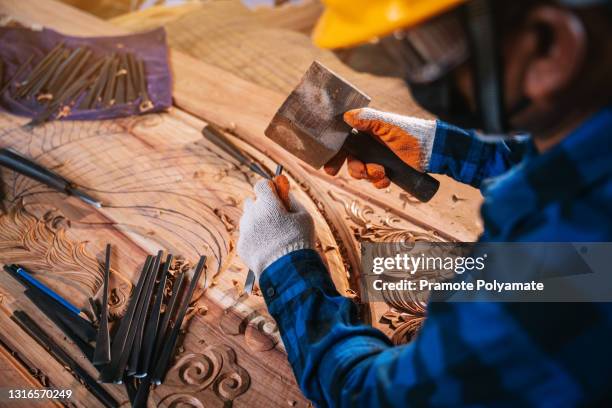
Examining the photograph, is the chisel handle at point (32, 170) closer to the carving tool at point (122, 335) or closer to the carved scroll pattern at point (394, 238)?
the carving tool at point (122, 335)

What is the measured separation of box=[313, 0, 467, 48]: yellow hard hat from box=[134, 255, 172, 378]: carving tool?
0.98 m

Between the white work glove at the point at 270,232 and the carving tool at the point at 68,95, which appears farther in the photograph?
the carving tool at the point at 68,95

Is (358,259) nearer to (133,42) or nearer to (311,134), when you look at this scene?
(311,134)

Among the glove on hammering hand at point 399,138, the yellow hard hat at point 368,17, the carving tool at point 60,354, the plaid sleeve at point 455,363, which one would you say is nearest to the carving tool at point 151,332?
the carving tool at point 60,354

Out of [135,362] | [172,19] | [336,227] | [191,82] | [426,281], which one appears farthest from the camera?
[172,19]

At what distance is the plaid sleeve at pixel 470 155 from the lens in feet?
5.30

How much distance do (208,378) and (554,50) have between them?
125 cm

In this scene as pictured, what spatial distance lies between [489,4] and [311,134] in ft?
2.85

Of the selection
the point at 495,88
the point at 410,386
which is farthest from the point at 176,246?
the point at 495,88

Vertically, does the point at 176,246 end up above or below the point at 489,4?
below

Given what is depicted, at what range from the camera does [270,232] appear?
141 cm

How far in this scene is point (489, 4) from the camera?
2.73 ft

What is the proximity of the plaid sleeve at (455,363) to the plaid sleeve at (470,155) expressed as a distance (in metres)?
0.77

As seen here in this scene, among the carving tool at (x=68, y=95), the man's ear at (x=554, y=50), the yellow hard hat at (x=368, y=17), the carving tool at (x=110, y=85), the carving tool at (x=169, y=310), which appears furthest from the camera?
the carving tool at (x=110, y=85)
